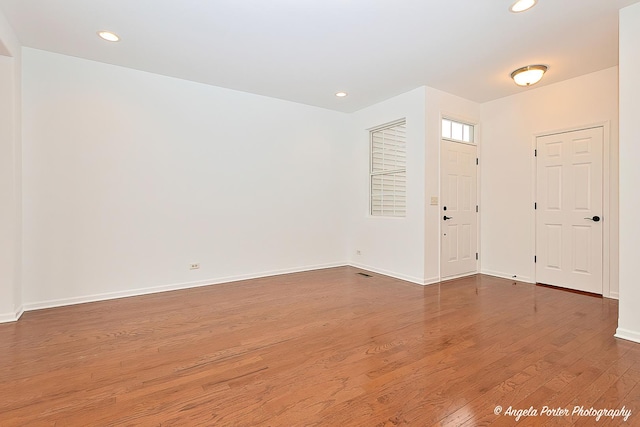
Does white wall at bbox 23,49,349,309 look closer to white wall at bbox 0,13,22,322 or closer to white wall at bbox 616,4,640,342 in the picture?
white wall at bbox 0,13,22,322

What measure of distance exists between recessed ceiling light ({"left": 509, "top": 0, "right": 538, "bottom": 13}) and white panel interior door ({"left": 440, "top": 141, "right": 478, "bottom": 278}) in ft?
7.05

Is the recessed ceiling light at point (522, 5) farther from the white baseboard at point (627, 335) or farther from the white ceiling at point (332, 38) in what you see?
the white baseboard at point (627, 335)

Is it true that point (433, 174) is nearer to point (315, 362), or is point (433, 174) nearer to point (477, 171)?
point (477, 171)

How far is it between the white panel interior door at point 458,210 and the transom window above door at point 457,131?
117 millimetres

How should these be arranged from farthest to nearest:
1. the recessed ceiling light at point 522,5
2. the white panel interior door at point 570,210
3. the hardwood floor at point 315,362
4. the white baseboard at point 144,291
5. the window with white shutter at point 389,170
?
the window with white shutter at point 389,170, the white panel interior door at point 570,210, the white baseboard at point 144,291, the recessed ceiling light at point 522,5, the hardwood floor at point 315,362

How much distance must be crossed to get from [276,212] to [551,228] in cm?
407

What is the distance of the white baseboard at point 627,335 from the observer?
8.44ft

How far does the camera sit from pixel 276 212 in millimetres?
5039

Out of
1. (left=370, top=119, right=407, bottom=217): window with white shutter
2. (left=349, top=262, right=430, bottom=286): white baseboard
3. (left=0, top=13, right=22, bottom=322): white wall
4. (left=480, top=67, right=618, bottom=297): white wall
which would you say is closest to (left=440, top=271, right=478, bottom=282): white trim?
(left=480, top=67, right=618, bottom=297): white wall

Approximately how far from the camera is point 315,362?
2275mm

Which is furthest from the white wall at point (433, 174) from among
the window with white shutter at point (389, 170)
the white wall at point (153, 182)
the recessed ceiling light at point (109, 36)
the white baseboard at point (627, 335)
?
the recessed ceiling light at point (109, 36)

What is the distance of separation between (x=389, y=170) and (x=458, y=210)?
1277 mm

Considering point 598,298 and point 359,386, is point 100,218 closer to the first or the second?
point 359,386

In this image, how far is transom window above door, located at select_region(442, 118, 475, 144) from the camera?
4758mm
